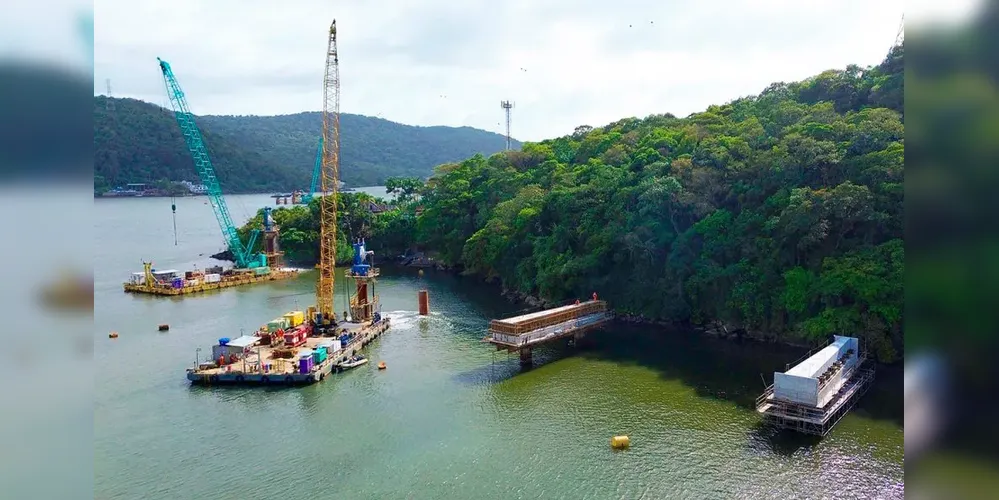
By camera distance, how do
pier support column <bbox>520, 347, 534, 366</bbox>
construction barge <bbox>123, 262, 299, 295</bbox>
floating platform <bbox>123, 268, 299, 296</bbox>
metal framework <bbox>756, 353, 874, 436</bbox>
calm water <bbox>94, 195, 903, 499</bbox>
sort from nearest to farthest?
calm water <bbox>94, 195, 903, 499</bbox> < metal framework <bbox>756, 353, 874, 436</bbox> < pier support column <bbox>520, 347, 534, 366</bbox> < floating platform <bbox>123, 268, 299, 296</bbox> < construction barge <bbox>123, 262, 299, 295</bbox>

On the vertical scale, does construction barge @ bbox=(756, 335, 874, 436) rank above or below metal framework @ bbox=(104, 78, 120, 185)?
below

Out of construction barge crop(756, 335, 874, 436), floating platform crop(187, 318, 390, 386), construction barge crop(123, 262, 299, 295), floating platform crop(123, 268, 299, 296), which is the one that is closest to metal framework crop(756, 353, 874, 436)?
construction barge crop(756, 335, 874, 436)

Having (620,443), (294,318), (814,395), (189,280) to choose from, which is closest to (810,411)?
(814,395)

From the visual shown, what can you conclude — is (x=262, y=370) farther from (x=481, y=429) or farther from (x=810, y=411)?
(x=810, y=411)

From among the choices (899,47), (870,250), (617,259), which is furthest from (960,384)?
(899,47)

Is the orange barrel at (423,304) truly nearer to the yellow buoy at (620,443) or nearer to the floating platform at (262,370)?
the floating platform at (262,370)

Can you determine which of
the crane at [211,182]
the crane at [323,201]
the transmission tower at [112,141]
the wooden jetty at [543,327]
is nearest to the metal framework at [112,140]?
the transmission tower at [112,141]

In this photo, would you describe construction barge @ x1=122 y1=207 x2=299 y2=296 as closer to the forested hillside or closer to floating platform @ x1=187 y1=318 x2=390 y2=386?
the forested hillside
